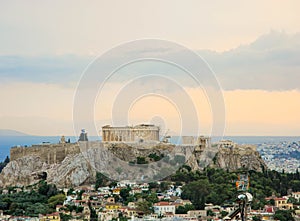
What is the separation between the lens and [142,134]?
23.8 m

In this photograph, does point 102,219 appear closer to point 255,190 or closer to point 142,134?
point 255,190

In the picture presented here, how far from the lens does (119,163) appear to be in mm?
22359

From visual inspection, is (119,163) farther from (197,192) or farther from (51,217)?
(51,217)

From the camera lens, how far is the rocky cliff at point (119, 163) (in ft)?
72.1

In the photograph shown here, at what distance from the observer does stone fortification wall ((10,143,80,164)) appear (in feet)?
75.9

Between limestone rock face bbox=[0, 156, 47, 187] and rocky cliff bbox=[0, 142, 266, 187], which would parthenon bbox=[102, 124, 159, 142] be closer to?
rocky cliff bbox=[0, 142, 266, 187]

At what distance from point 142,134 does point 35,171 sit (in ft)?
11.7

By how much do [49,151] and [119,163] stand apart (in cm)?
264

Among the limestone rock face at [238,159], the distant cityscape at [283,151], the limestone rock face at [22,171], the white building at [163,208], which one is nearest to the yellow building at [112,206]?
the white building at [163,208]

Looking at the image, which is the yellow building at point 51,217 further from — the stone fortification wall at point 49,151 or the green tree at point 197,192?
the stone fortification wall at point 49,151

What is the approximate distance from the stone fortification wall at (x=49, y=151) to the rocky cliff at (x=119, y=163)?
0.50 feet

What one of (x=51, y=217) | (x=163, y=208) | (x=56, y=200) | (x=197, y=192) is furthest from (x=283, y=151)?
(x=51, y=217)

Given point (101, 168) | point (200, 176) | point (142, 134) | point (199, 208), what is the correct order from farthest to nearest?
point (142, 134) → point (101, 168) → point (200, 176) → point (199, 208)

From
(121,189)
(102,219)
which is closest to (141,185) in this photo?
(121,189)
